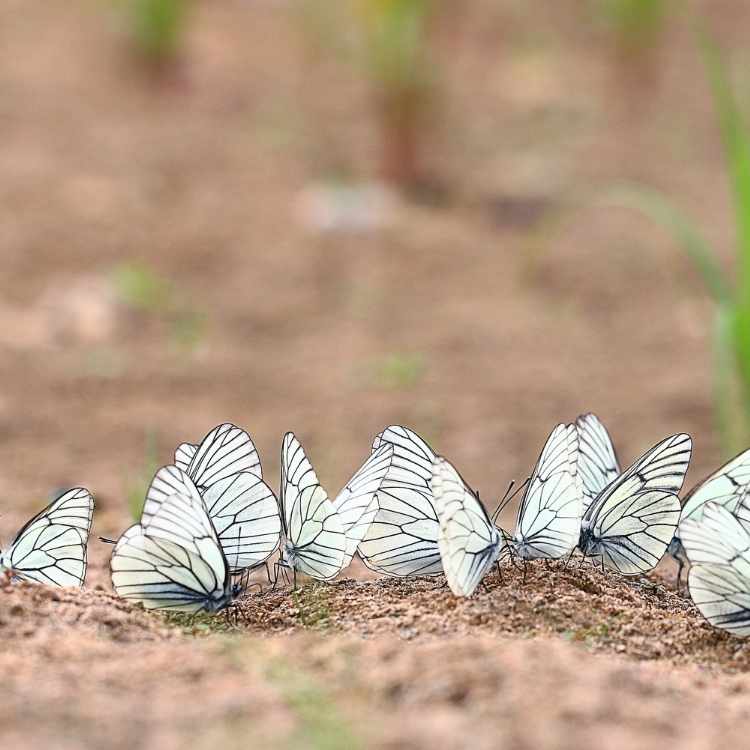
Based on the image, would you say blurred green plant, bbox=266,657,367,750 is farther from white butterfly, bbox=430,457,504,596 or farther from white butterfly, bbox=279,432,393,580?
white butterfly, bbox=279,432,393,580

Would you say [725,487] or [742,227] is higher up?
[742,227]

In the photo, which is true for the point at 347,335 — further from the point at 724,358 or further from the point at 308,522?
the point at 308,522

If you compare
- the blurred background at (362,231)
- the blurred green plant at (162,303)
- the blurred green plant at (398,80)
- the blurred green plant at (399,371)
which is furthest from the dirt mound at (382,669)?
the blurred green plant at (398,80)

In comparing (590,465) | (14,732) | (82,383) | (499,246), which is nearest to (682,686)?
(590,465)

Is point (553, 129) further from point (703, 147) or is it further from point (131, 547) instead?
point (131, 547)

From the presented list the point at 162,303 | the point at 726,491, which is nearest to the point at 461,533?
the point at 726,491

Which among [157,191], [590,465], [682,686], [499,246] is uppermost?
[157,191]

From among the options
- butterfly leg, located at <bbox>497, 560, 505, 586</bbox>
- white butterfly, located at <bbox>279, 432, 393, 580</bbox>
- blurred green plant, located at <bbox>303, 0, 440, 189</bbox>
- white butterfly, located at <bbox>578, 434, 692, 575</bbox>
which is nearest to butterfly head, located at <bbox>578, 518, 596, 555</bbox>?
white butterfly, located at <bbox>578, 434, 692, 575</bbox>
